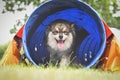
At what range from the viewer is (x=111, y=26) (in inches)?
93.0

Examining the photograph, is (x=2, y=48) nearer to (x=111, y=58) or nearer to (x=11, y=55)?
(x=11, y=55)

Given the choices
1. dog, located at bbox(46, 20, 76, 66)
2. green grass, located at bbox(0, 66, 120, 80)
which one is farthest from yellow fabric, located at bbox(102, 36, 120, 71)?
dog, located at bbox(46, 20, 76, 66)

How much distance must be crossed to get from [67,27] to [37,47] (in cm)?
26

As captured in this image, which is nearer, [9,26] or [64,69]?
[64,69]

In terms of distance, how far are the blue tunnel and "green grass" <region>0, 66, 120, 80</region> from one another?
0.06 m

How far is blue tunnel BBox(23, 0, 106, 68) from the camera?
2369mm

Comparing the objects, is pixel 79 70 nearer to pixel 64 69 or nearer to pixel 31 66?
pixel 64 69

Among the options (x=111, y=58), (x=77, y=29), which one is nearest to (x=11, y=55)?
(x=77, y=29)

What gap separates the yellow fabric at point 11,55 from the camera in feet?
7.99

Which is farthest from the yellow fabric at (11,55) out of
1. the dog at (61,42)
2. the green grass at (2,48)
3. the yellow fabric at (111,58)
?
the yellow fabric at (111,58)

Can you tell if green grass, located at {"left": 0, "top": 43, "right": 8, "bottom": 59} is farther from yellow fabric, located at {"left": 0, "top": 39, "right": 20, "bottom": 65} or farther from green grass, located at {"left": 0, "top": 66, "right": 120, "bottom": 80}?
green grass, located at {"left": 0, "top": 66, "right": 120, "bottom": 80}

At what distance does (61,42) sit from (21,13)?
379 millimetres

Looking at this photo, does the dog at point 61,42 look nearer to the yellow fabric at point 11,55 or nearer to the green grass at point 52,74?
the green grass at point 52,74

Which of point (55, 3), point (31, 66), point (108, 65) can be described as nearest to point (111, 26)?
point (108, 65)
